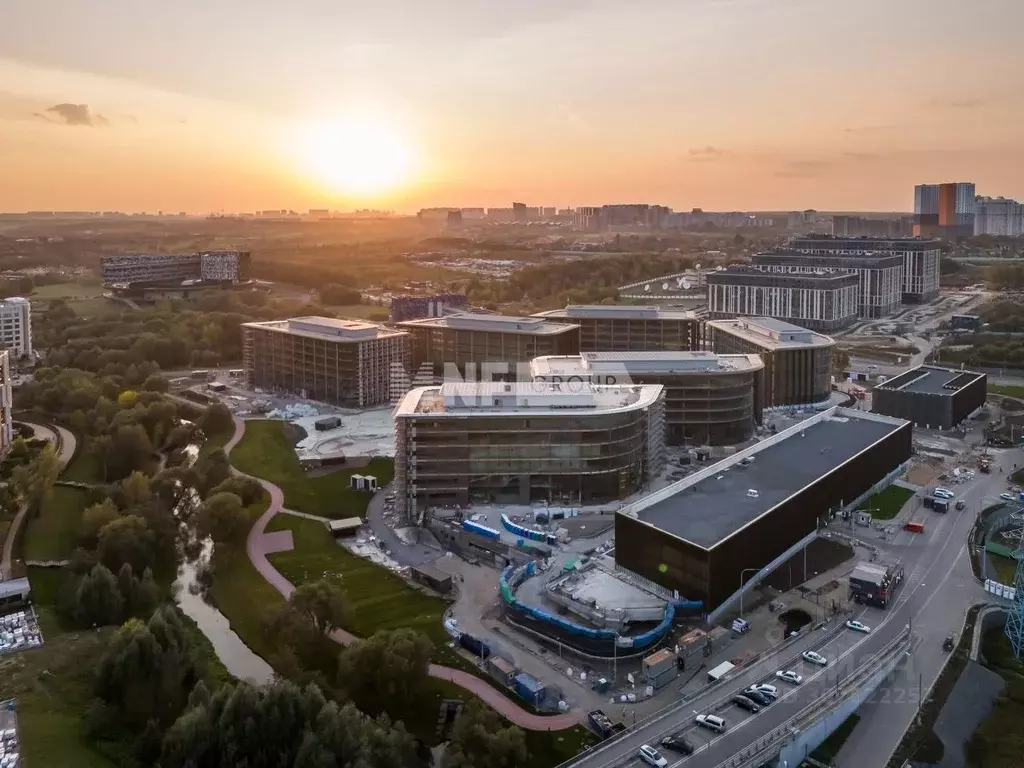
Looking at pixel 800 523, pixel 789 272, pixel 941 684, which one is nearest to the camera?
pixel 941 684

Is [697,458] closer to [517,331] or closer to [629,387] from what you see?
[629,387]

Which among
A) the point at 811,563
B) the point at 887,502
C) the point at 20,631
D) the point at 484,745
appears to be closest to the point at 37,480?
the point at 20,631

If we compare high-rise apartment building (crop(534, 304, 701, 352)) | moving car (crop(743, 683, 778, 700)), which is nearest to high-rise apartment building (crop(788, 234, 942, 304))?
high-rise apartment building (crop(534, 304, 701, 352))

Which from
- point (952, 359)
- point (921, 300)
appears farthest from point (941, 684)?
point (921, 300)

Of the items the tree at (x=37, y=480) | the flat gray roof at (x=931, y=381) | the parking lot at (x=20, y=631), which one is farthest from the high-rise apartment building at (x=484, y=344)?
the parking lot at (x=20, y=631)

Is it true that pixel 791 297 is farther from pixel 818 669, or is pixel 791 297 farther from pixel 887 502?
pixel 818 669

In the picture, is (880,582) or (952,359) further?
(952,359)
